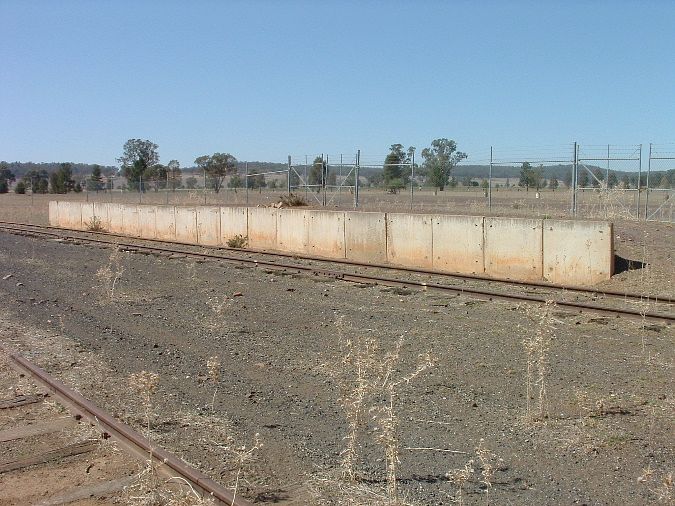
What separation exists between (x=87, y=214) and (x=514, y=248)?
30112 millimetres

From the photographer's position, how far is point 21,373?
32.4ft

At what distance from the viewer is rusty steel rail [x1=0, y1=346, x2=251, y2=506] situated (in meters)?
5.93

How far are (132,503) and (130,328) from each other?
23.9 ft

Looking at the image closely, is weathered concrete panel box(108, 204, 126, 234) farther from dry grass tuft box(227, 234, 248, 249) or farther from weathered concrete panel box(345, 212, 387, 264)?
weathered concrete panel box(345, 212, 387, 264)

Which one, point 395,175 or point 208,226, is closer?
point 208,226

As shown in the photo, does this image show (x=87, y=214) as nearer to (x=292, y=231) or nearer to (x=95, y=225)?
(x=95, y=225)

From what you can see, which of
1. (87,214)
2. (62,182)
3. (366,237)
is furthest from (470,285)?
(62,182)

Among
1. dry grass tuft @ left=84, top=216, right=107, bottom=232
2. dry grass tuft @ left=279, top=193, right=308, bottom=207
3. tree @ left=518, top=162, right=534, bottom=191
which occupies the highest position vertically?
tree @ left=518, top=162, right=534, bottom=191

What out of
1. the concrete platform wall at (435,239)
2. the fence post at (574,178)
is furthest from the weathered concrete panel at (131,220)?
the fence post at (574,178)

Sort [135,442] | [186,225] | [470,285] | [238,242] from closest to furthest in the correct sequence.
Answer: [135,442], [470,285], [238,242], [186,225]

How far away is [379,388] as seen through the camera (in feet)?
25.8

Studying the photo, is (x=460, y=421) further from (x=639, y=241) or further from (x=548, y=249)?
(x=639, y=241)

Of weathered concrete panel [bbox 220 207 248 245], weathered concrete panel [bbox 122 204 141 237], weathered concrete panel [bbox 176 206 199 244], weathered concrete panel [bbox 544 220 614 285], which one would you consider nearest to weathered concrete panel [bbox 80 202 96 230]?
weathered concrete panel [bbox 122 204 141 237]

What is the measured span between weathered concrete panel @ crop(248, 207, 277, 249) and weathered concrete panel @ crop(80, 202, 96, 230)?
53.5ft
